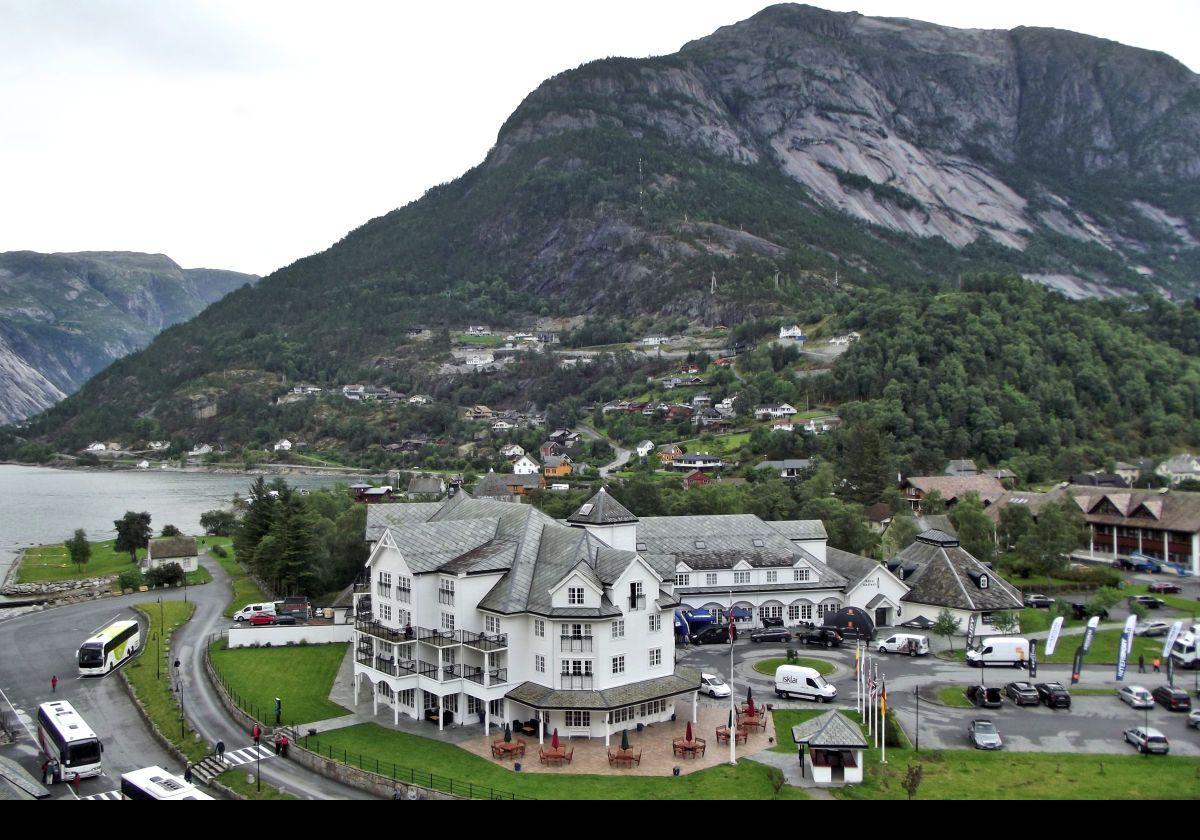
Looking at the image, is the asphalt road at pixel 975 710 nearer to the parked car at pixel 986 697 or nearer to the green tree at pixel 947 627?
the parked car at pixel 986 697

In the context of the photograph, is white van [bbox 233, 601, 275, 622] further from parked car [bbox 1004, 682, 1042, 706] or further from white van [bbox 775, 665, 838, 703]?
parked car [bbox 1004, 682, 1042, 706]

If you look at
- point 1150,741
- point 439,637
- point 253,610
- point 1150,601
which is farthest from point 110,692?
point 1150,601

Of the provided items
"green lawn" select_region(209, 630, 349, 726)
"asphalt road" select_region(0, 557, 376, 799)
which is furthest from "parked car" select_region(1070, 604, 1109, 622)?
"asphalt road" select_region(0, 557, 376, 799)

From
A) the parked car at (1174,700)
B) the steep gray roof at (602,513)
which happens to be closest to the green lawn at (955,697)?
the parked car at (1174,700)

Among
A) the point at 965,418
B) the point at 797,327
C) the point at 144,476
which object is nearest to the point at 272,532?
the point at 965,418
